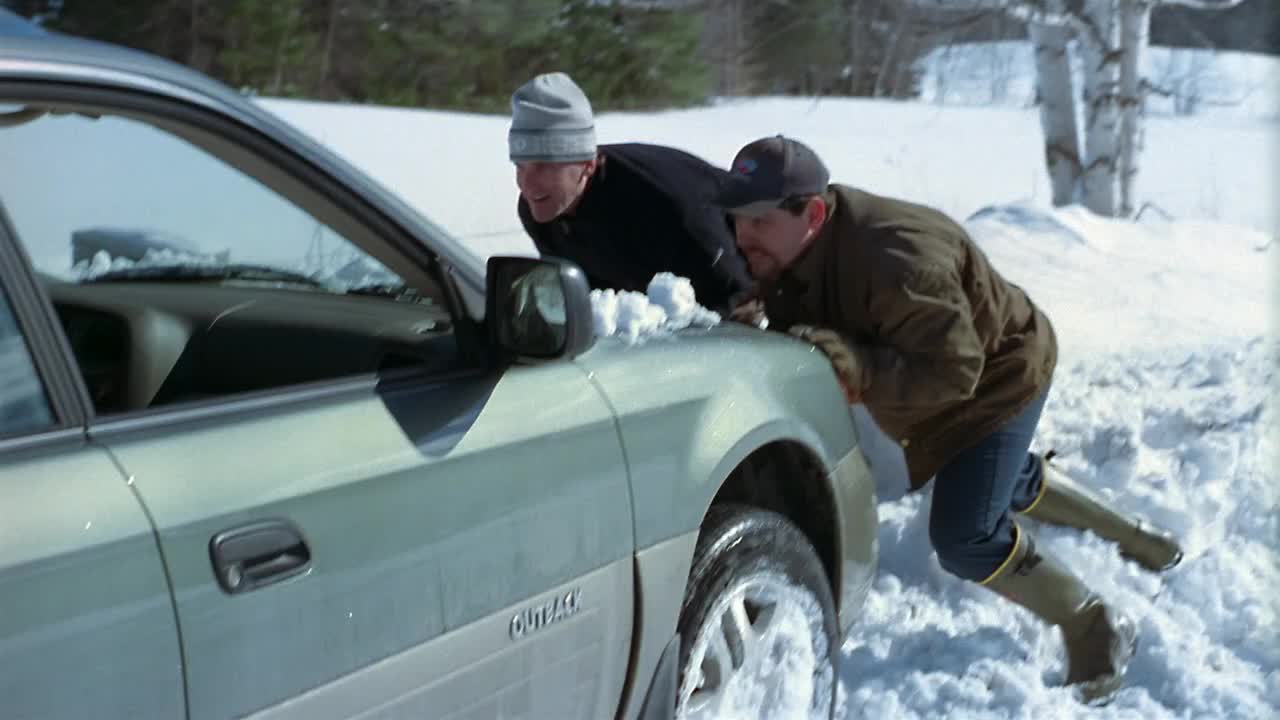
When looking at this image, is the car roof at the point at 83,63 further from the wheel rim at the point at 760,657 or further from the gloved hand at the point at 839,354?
the gloved hand at the point at 839,354

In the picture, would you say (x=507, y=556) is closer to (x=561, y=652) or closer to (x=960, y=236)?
(x=561, y=652)

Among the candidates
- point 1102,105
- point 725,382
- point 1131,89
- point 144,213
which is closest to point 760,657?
point 725,382

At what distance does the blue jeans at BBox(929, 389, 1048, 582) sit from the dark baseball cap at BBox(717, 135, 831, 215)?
2.90ft

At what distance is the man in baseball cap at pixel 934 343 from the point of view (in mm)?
3430

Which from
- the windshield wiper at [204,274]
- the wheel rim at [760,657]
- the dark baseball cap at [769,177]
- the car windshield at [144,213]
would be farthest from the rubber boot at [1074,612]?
the windshield wiper at [204,274]

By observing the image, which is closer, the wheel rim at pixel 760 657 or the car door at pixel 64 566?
the car door at pixel 64 566

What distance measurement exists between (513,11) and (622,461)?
1708cm

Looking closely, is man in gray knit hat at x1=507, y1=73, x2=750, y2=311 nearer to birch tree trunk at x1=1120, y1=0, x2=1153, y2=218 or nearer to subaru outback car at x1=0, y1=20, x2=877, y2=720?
subaru outback car at x1=0, y1=20, x2=877, y2=720

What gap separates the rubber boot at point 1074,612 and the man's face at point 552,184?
5.24 feet

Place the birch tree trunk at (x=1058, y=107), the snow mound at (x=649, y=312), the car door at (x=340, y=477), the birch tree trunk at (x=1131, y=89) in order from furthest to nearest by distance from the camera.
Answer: the birch tree trunk at (x=1058, y=107), the birch tree trunk at (x=1131, y=89), the snow mound at (x=649, y=312), the car door at (x=340, y=477)

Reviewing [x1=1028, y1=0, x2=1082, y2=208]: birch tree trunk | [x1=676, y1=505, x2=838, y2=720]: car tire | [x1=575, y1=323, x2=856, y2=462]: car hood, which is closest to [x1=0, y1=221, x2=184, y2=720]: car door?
[x1=575, y1=323, x2=856, y2=462]: car hood

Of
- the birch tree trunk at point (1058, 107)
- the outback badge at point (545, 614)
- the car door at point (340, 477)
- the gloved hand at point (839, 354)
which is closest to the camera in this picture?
the car door at point (340, 477)

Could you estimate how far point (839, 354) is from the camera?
11.2ft

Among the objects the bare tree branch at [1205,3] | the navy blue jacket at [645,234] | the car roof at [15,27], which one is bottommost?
the bare tree branch at [1205,3]
